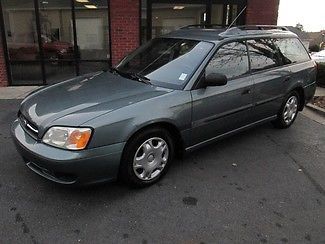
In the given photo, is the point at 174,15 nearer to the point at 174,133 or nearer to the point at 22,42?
the point at 22,42

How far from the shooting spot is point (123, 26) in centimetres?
823

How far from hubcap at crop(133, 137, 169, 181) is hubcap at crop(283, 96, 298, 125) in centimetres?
250

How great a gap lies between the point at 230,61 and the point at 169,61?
2.51 feet

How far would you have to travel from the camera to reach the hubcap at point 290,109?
515cm

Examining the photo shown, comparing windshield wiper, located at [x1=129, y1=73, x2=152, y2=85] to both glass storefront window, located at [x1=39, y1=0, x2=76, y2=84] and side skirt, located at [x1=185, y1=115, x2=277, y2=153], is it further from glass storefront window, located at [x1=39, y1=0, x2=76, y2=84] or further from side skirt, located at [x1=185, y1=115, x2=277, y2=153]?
glass storefront window, located at [x1=39, y1=0, x2=76, y2=84]

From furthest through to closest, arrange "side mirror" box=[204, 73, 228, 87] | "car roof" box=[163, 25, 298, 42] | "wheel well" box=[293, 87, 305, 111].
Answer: "wheel well" box=[293, 87, 305, 111]
"car roof" box=[163, 25, 298, 42]
"side mirror" box=[204, 73, 228, 87]

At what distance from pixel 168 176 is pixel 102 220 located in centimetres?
104

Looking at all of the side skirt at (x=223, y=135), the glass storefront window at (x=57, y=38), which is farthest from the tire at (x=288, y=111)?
the glass storefront window at (x=57, y=38)

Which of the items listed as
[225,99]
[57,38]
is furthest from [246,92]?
[57,38]

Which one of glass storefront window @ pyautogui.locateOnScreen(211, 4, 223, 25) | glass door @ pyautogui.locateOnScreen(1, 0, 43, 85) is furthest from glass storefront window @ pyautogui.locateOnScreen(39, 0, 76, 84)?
glass storefront window @ pyautogui.locateOnScreen(211, 4, 223, 25)

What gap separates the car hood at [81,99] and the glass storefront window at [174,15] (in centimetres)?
492

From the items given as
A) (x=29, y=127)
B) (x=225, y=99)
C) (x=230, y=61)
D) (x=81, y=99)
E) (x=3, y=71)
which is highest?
(x=230, y=61)

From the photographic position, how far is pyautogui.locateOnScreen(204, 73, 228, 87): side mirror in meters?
3.61

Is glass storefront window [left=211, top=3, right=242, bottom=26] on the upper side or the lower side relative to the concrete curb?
upper
